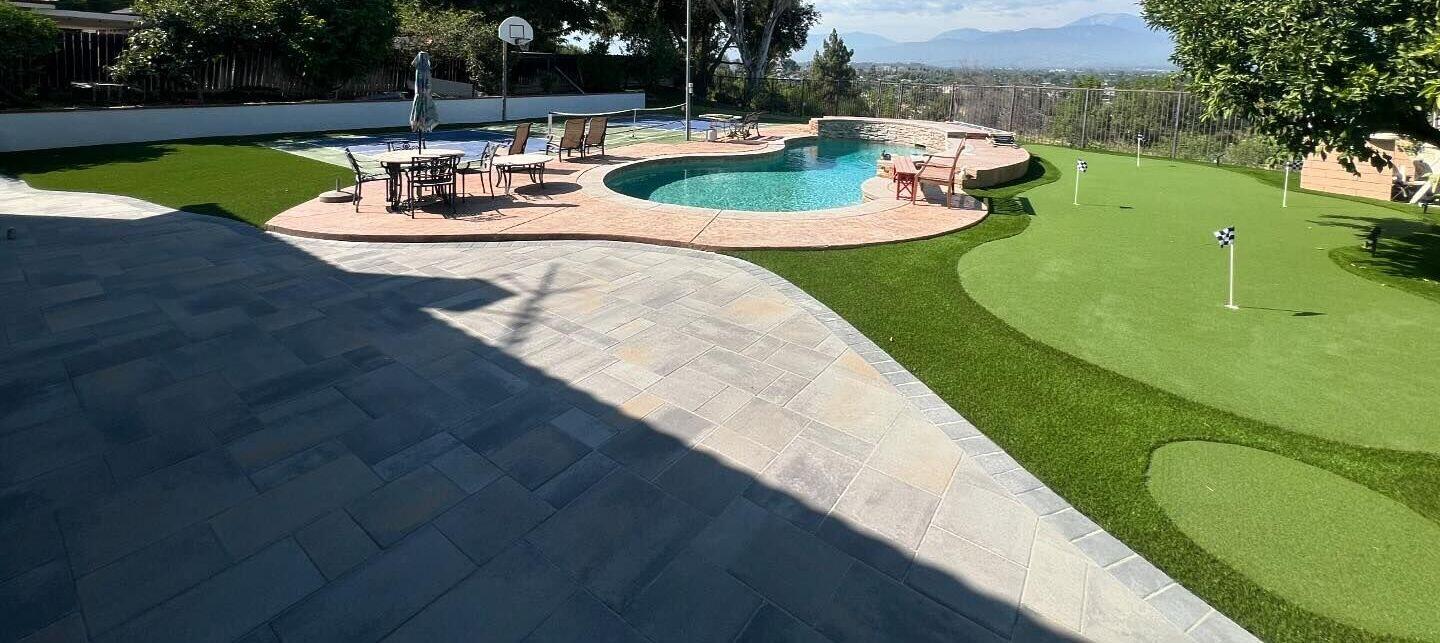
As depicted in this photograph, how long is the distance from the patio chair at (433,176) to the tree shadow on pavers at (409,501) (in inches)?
163

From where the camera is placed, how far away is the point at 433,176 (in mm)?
9789

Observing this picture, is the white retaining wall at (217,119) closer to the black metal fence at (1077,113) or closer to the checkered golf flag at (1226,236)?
the black metal fence at (1077,113)

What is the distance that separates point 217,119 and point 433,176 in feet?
40.8

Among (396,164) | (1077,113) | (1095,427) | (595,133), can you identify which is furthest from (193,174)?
(1077,113)

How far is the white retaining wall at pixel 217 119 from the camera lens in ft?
49.2

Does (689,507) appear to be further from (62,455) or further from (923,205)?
(923,205)

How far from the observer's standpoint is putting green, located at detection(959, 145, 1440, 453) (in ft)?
15.5

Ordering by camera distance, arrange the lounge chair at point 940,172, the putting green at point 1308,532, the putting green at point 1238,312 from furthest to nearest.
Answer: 1. the lounge chair at point 940,172
2. the putting green at point 1238,312
3. the putting green at point 1308,532

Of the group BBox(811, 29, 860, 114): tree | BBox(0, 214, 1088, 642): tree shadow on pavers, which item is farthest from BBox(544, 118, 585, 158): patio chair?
BBox(811, 29, 860, 114): tree

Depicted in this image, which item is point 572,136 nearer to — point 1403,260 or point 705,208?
point 705,208

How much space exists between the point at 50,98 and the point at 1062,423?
2286 cm

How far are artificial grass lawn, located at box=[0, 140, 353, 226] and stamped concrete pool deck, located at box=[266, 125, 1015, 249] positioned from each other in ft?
3.31

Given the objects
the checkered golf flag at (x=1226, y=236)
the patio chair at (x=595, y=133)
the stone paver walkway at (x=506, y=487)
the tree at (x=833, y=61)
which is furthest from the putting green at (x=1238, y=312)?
the tree at (x=833, y=61)

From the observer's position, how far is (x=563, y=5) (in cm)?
3253
